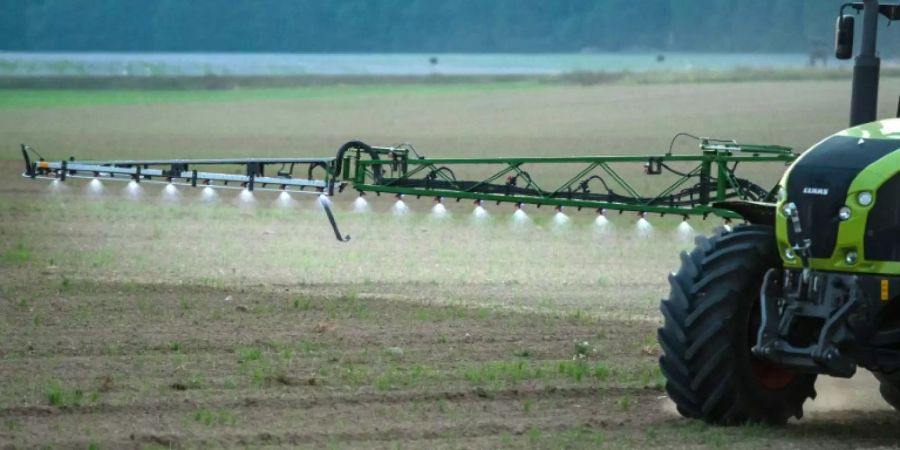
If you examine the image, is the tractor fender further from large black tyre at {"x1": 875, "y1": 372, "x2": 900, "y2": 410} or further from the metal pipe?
the metal pipe

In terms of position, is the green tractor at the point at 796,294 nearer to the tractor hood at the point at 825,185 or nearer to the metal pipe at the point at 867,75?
the tractor hood at the point at 825,185

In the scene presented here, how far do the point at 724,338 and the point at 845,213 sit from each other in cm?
90

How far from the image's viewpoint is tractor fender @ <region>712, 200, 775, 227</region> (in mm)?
8875

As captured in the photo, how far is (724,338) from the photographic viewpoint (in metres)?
8.35

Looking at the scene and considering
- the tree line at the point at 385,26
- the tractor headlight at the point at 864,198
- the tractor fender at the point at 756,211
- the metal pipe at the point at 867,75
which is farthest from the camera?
the tree line at the point at 385,26

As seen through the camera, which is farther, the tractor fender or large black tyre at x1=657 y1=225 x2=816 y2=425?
the tractor fender

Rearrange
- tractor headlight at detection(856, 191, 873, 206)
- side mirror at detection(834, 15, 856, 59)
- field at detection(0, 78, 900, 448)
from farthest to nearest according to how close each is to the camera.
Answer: side mirror at detection(834, 15, 856, 59) → field at detection(0, 78, 900, 448) → tractor headlight at detection(856, 191, 873, 206)

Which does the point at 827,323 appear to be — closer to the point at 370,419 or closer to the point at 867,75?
the point at 370,419

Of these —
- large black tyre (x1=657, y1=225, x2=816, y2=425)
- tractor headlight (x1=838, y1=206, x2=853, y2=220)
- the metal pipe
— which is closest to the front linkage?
large black tyre (x1=657, y1=225, x2=816, y2=425)

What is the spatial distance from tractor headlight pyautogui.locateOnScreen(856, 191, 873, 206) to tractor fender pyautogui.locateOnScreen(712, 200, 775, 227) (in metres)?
0.96

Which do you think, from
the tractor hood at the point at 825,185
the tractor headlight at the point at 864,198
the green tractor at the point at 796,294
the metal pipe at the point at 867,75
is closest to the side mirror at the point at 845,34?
the metal pipe at the point at 867,75

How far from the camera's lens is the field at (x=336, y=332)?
8.55 m

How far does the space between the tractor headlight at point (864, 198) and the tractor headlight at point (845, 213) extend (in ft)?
0.21

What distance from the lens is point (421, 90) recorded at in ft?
188
